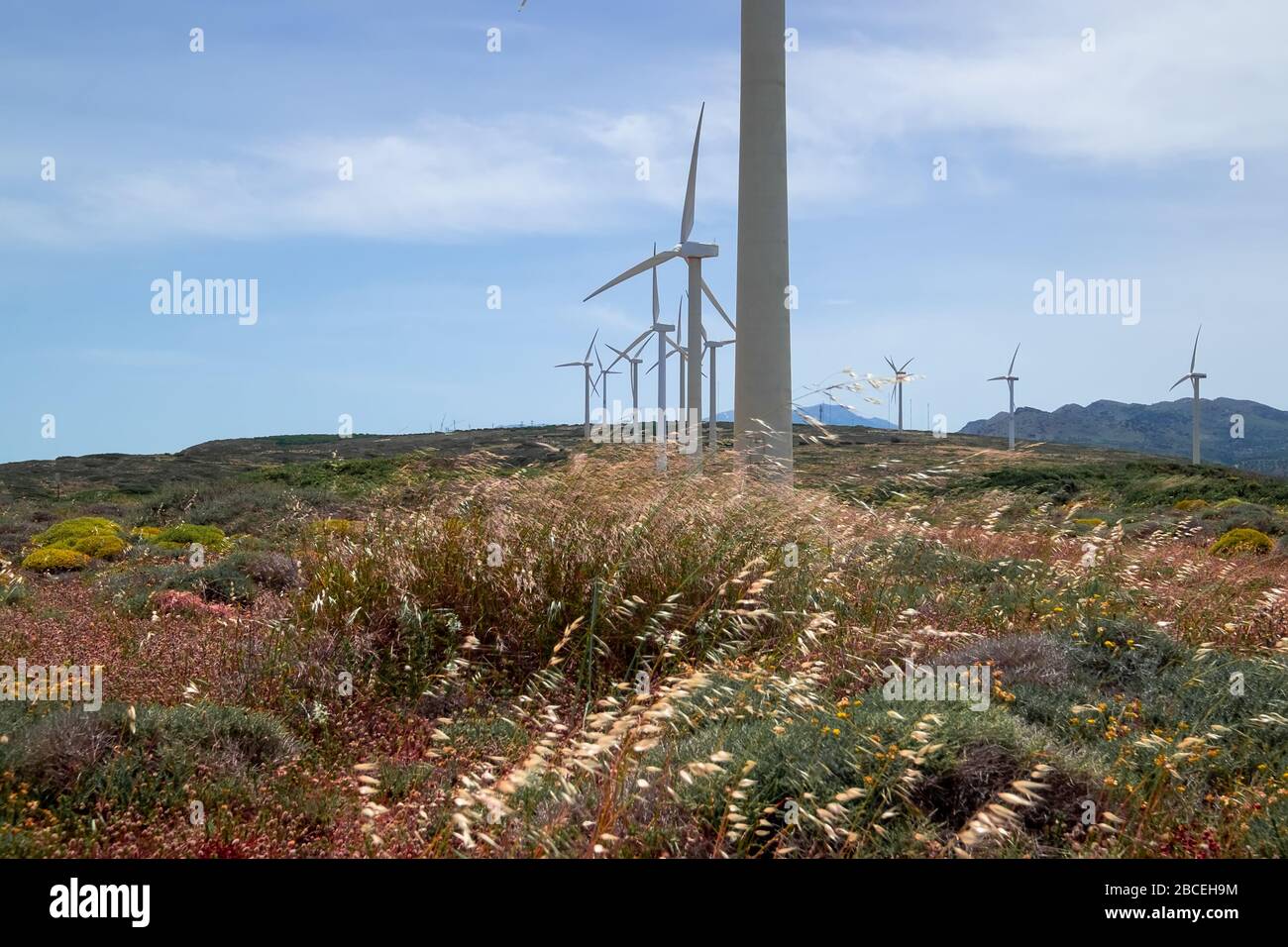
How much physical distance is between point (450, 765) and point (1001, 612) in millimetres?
4687

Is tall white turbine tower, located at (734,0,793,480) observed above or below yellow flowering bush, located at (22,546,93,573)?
above

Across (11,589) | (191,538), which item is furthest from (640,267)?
(11,589)

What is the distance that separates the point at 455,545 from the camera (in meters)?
6.78

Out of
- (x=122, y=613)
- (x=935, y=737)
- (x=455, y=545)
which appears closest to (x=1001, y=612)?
(x=935, y=737)

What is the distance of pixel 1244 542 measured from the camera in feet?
46.5

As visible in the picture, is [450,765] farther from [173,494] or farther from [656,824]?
[173,494]

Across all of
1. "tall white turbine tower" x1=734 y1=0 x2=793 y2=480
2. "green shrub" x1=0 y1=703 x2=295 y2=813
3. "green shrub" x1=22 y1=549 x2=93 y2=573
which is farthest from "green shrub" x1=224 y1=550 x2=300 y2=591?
"green shrub" x1=0 y1=703 x2=295 y2=813

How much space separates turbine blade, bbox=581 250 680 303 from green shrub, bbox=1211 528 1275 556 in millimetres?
13535

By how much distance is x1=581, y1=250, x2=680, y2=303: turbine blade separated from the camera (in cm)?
2355

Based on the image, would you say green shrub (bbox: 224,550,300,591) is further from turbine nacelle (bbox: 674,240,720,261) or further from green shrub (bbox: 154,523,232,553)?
turbine nacelle (bbox: 674,240,720,261)

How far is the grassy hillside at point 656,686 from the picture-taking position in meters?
3.82

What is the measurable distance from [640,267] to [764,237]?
41.7 feet
